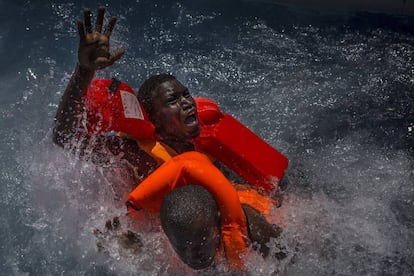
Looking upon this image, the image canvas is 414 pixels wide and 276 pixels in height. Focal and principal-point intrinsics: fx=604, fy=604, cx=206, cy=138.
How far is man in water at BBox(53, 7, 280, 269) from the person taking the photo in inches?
87.9

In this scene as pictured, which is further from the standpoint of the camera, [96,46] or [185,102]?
[185,102]

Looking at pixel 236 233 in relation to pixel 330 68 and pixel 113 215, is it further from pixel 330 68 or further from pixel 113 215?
pixel 330 68

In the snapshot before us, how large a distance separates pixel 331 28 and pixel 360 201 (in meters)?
1.80

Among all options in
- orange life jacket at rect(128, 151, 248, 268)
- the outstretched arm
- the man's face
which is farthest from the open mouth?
the outstretched arm

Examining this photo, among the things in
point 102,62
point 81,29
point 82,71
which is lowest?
point 82,71

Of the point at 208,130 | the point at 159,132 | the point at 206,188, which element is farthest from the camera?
the point at 208,130

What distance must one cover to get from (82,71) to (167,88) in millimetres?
488

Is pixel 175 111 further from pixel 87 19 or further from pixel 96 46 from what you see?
pixel 87 19

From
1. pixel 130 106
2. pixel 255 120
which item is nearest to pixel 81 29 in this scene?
pixel 130 106

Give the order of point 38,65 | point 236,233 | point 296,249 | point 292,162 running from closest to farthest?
point 236,233 < point 296,249 < point 292,162 < point 38,65

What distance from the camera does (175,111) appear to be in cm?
284

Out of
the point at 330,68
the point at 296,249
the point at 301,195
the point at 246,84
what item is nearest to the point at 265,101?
the point at 246,84

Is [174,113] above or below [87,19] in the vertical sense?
below

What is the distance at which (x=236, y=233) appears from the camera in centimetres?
249
